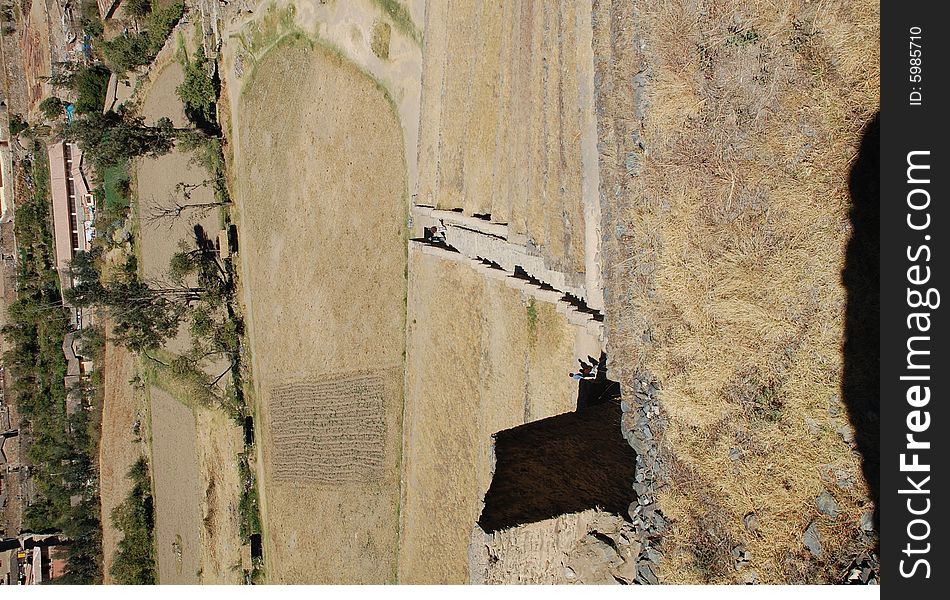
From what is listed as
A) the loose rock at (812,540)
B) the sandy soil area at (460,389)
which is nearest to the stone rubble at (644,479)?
the loose rock at (812,540)

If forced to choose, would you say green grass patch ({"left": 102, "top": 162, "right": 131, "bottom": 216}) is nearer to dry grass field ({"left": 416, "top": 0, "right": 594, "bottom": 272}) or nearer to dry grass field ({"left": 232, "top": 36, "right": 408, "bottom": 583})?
dry grass field ({"left": 232, "top": 36, "right": 408, "bottom": 583})

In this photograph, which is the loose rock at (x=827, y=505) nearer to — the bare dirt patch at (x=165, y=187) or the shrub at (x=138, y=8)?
the bare dirt patch at (x=165, y=187)

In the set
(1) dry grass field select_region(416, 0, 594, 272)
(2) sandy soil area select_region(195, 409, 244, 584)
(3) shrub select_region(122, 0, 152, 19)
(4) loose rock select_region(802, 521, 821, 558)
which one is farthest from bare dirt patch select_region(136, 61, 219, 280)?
(4) loose rock select_region(802, 521, 821, 558)

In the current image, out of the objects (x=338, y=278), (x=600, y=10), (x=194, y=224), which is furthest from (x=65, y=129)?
(x=600, y=10)

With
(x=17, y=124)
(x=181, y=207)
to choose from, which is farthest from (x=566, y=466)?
(x=17, y=124)

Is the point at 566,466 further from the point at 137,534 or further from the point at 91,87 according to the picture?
the point at 91,87
